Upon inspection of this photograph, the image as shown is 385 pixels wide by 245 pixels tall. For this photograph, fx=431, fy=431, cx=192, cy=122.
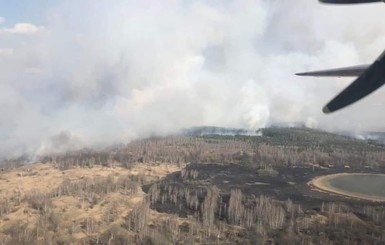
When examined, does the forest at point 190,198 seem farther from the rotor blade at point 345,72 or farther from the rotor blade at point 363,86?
the rotor blade at point 363,86

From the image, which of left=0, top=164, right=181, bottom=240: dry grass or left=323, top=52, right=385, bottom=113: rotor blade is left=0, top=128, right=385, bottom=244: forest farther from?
left=323, top=52, right=385, bottom=113: rotor blade

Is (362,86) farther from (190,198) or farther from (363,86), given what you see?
(190,198)

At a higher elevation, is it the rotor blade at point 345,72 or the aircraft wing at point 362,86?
the rotor blade at point 345,72

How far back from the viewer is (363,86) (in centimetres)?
514

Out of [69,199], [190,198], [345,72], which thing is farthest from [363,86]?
[69,199]

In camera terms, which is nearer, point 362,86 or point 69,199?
point 362,86

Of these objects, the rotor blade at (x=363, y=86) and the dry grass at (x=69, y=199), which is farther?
the dry grass at (x=69, y=199)

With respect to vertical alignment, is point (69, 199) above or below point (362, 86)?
below

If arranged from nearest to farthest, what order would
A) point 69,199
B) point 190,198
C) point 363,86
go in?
point 363,86, point 190,198, point 69,199

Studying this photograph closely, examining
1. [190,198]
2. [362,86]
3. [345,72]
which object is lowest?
[190,198]

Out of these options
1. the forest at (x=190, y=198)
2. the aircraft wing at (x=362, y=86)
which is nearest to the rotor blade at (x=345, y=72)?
the aircraft wing at (x=362, y=86)

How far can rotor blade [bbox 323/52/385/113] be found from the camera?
16.4ft

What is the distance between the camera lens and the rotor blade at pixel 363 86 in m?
4.99

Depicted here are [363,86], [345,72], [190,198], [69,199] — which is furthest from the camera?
[69,199]
